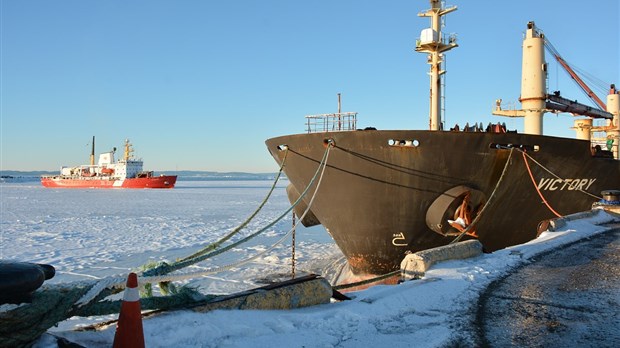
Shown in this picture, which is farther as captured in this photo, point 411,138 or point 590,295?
point 411,138

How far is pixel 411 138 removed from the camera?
29.2 ft

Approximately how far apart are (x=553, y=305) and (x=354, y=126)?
21.6 feet

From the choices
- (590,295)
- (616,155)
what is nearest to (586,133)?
(616,155)

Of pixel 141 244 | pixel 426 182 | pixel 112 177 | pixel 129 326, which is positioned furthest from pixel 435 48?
pixel 112 177

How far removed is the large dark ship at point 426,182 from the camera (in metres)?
9.05

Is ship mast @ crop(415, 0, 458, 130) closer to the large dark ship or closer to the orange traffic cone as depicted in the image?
the large dark ship

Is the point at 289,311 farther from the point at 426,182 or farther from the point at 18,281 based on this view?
the point at 426,182

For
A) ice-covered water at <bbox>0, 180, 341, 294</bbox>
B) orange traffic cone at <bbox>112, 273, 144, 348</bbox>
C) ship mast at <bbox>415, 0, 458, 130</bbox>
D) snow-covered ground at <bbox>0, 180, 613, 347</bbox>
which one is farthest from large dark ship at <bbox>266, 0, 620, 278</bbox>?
orange traffic cone at <bbox>112, 273, 144, 348</bbox>

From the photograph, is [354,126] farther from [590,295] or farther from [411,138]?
[590,295]

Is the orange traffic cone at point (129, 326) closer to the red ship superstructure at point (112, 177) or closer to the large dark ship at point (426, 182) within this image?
the large dark ship at point (426, 182)

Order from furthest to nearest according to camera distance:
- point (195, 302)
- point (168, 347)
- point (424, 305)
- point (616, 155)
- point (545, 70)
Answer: point (616, 155)
point (545, 70)
point (424, 305)
point (195, 302)
point (168, 347)

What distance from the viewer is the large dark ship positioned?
29.7 ft

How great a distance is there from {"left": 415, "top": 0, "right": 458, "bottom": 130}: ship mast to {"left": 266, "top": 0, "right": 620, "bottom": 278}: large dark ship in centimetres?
396

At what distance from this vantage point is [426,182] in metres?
9.16
